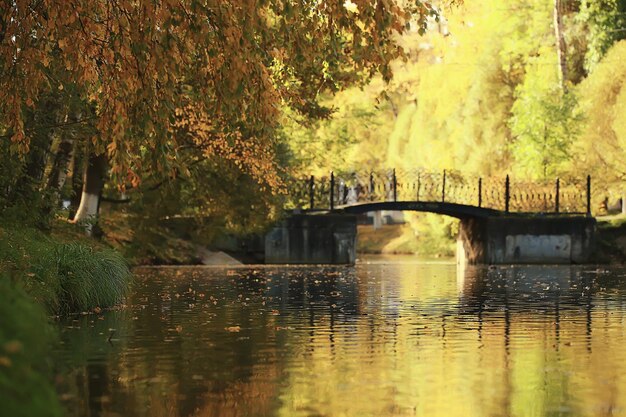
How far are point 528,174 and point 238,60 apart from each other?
4109cm

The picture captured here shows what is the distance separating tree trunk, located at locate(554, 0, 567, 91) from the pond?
101 feet

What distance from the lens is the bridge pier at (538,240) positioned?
161 ft

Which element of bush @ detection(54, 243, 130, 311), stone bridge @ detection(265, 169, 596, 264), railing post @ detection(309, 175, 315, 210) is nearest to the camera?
bush @ detection(54, 243, 130, 311)

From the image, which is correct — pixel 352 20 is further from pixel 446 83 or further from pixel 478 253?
pixel 446 83

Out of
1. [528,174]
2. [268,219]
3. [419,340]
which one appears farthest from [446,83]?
[419,340]

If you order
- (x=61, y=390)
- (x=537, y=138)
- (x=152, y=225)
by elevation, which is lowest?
(x=61, y=390)

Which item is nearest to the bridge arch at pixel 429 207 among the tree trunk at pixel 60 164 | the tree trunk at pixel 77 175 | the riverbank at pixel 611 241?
the riverbank at pixel 611 241

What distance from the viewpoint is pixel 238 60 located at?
43.0 feet

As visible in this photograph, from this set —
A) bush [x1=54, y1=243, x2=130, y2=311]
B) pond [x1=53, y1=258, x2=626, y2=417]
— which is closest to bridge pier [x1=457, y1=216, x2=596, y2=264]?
pond [x1=53, y1=258, x2=626, y2=417]

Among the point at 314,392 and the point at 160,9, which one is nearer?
the point at 314,392

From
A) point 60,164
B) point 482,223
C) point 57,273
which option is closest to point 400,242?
point 482,223

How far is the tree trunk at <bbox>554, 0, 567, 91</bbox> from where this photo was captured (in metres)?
53.5

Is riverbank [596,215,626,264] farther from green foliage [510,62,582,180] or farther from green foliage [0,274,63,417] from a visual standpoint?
green foliage [0,274,63,417]

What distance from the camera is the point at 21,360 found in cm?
648
